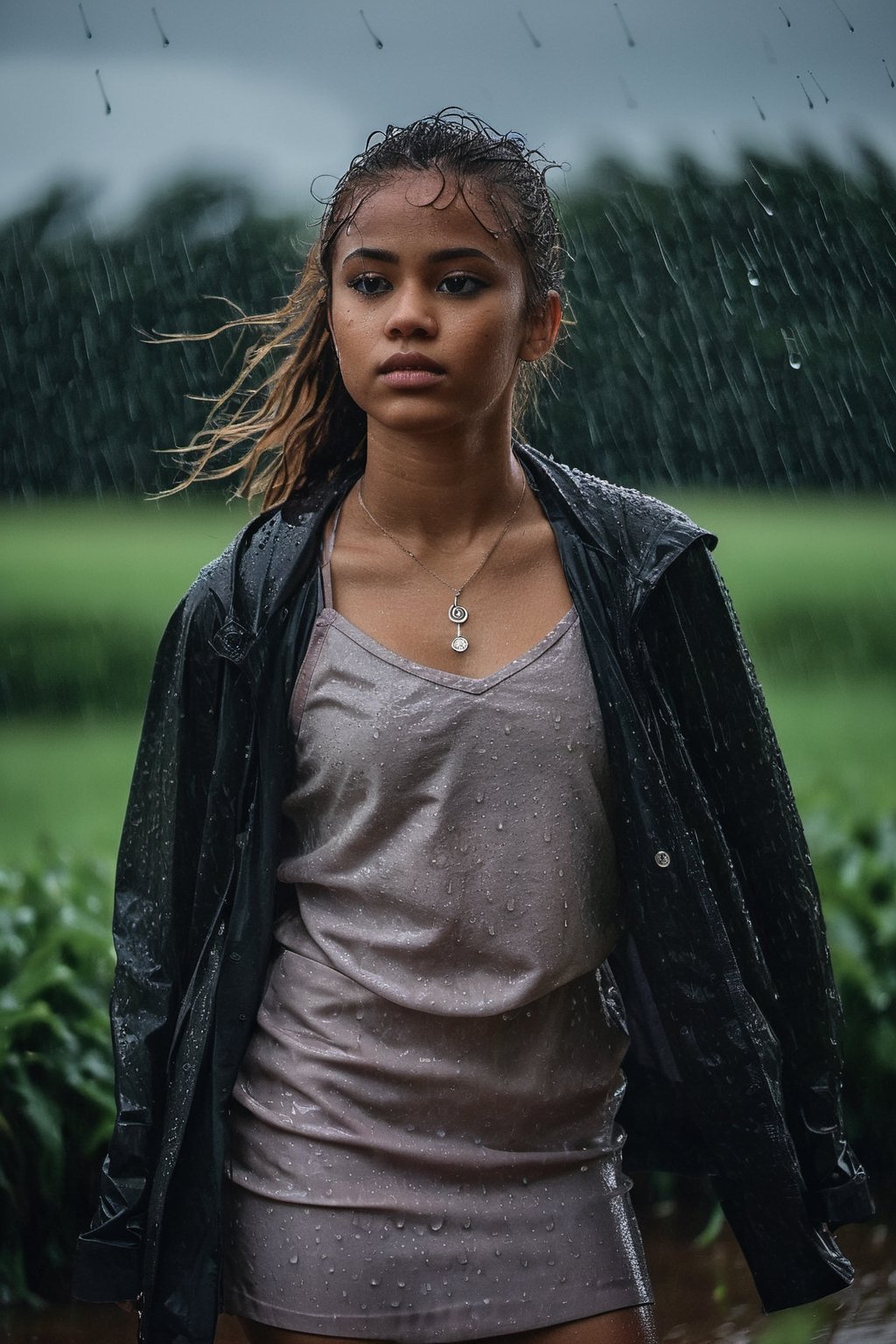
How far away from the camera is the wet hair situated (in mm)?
1655

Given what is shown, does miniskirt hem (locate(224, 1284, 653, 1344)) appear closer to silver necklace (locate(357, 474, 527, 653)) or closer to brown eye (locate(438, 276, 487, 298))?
silver necklace (locate(357, 474, 527, 653))

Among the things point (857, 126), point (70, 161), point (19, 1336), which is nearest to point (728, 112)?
point (857, 126)

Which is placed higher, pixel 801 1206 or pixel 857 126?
pixel 857 126

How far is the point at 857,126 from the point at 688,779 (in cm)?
596

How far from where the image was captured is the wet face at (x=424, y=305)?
1589 mm

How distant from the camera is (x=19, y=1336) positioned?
8.87 ft

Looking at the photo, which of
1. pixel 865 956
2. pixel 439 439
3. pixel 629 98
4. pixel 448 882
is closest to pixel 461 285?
pixel 439 439

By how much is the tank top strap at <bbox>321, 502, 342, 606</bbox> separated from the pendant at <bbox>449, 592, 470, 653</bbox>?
12 cm

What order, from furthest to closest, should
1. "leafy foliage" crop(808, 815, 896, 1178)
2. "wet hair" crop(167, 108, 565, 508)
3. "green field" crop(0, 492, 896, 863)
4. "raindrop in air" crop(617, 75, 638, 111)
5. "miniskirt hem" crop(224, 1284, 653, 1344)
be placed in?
"green field" crop(0, 492, 896, 863)
"raindrop in air" crop(617, 75, 638, 111)
"leafy foliage" crop(808, 815, 896, 1178)
"wet hair" crop(167, 108, 565, 508)
"miniskirt hem" crop(224, 1284, 653, 1344)

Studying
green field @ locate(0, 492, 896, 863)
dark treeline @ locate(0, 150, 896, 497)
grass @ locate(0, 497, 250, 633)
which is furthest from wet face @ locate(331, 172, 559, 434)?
grass @ locate(0, 497, 250, 633)

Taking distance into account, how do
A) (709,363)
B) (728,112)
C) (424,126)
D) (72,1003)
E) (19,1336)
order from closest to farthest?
(424,126) < (19,1336) < (72,1003) < (728,112) < (709,363)

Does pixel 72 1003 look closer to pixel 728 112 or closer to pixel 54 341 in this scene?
pixel 54 341

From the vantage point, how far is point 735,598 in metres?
8.43

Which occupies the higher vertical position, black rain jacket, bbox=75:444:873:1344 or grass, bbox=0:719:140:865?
grass, bbox=0:719:140:865
